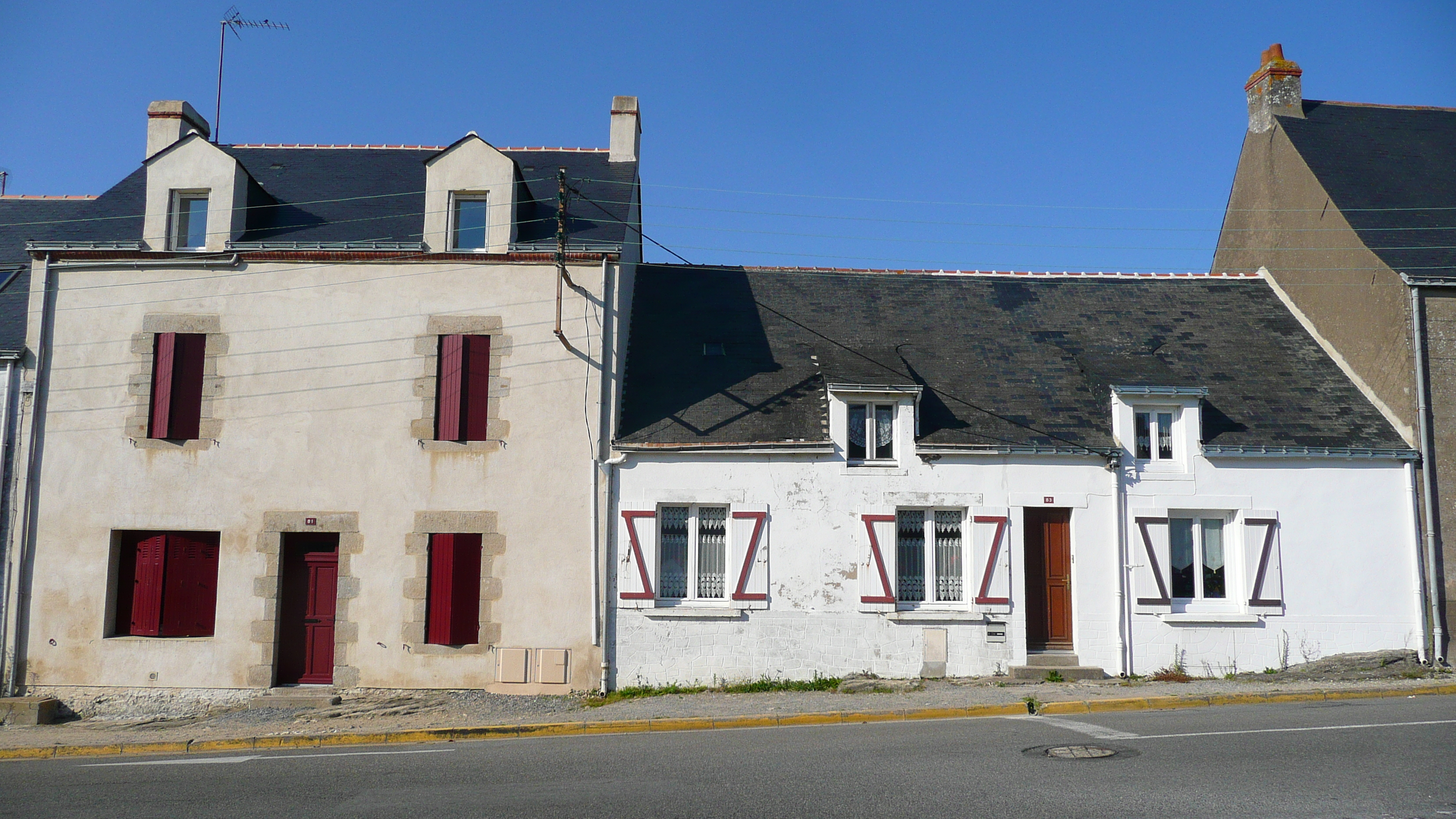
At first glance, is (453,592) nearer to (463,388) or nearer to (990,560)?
(463,388)

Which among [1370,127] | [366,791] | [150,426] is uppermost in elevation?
[1370,127]

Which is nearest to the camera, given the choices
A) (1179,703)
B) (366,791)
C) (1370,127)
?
(366,791)

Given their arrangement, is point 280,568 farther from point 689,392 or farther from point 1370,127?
point 1370,127

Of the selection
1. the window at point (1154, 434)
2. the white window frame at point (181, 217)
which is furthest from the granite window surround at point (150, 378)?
the window at point (1154, 434)

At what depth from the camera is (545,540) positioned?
12992 mm

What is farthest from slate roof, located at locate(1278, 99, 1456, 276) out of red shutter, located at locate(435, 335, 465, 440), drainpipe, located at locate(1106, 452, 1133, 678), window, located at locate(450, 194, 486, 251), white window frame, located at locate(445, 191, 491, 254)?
red shutter, located at locate(435, 335, 465, 440)

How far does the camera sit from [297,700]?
1245 centimetres

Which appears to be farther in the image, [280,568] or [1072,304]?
[1072,304]

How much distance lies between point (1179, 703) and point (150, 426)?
540 inches

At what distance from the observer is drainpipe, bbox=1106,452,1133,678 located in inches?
517

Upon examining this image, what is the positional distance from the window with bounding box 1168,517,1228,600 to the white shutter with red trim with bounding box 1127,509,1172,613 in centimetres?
21

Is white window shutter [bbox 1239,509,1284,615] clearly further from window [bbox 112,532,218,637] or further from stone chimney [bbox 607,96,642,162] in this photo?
window [bbox 112,532,218,637]

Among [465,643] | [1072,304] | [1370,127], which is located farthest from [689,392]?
[1370,127]

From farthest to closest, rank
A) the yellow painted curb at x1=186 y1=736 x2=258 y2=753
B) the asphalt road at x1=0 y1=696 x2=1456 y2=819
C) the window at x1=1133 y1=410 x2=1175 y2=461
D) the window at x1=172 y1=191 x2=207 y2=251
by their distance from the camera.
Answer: the window at x1=172 y1=191 x2=207 y2=251
the window at x1=1133 y1=410 x2=1175 y2=461
the yellow painted curb at x1=186 y1=736 x2=258 y2=753
the asphalt road at x1=0 y1=696 x2=1456 y2=819
